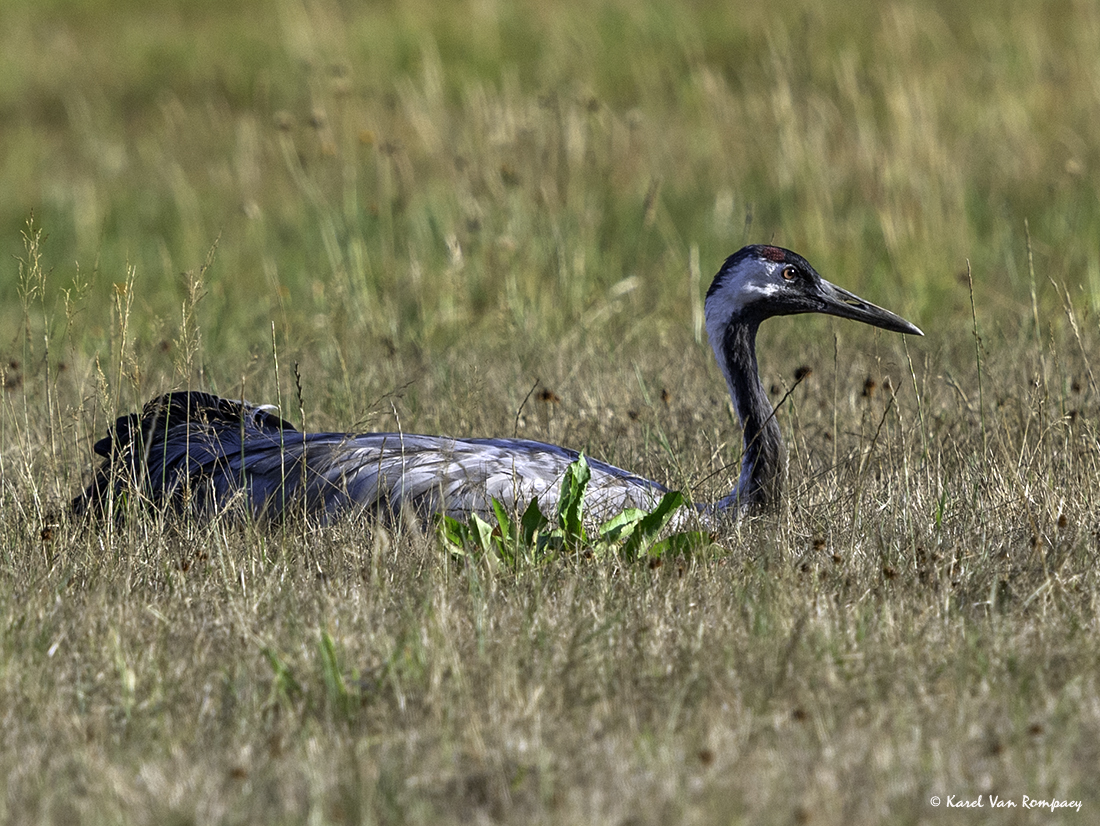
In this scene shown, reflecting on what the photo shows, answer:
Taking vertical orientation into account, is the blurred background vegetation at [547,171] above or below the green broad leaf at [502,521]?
above

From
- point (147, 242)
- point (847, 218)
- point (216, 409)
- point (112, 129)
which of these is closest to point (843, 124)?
point (847, 218)

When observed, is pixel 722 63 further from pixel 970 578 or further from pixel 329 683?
pixel 329 683

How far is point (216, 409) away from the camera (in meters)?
5.07

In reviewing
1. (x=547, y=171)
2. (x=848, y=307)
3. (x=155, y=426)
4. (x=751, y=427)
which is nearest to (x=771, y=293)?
(x=848, y=307)

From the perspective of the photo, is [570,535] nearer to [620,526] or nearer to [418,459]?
[620,526]

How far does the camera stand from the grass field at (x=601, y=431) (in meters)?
2.75

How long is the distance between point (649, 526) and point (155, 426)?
204cm

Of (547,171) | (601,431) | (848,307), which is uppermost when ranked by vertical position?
(547,171)

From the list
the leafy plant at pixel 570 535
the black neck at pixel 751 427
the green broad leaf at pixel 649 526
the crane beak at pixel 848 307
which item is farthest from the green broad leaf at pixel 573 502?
the crane beak at pixel 848 307

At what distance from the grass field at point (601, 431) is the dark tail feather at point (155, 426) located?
15 centimetres

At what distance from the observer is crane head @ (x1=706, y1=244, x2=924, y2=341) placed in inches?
198

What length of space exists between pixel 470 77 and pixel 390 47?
129cm

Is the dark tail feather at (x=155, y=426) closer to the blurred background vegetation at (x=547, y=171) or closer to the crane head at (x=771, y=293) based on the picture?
the blurred background vegetation at (x=547, y=171)

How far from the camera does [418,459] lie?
4703 millimetres
